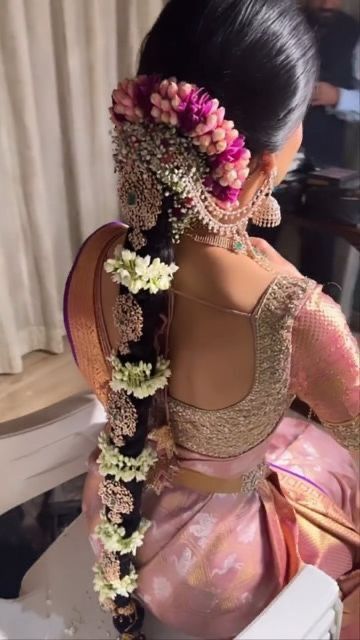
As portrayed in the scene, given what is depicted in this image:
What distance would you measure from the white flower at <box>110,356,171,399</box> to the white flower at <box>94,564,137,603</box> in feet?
0.88

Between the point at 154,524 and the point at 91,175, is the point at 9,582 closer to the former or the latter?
the point at 154,524

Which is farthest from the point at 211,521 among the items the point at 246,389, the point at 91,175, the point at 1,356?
the point at 91,175

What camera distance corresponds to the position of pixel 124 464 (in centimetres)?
83

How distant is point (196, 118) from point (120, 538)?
21.1 inches

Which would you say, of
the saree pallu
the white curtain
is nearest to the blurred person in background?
the white curtain

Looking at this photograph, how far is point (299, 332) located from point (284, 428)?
493mm

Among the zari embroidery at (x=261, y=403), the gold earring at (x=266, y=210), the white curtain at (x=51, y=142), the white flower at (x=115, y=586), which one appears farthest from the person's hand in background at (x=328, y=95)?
the white flower at (x=115, y=586)

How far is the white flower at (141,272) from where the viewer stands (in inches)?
26.4

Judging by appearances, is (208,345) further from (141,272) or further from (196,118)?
(196,118)

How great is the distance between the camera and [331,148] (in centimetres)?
192

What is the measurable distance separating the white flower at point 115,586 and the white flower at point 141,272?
16.0 inches

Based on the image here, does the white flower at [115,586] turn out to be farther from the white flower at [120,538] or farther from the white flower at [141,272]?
the white flower at [141,272]

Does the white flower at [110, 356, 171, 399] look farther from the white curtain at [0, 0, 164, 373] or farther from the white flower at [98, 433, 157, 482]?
the white curtain at [0, 0, 164, 373]

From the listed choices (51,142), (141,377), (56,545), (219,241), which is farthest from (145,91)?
(51,142)
